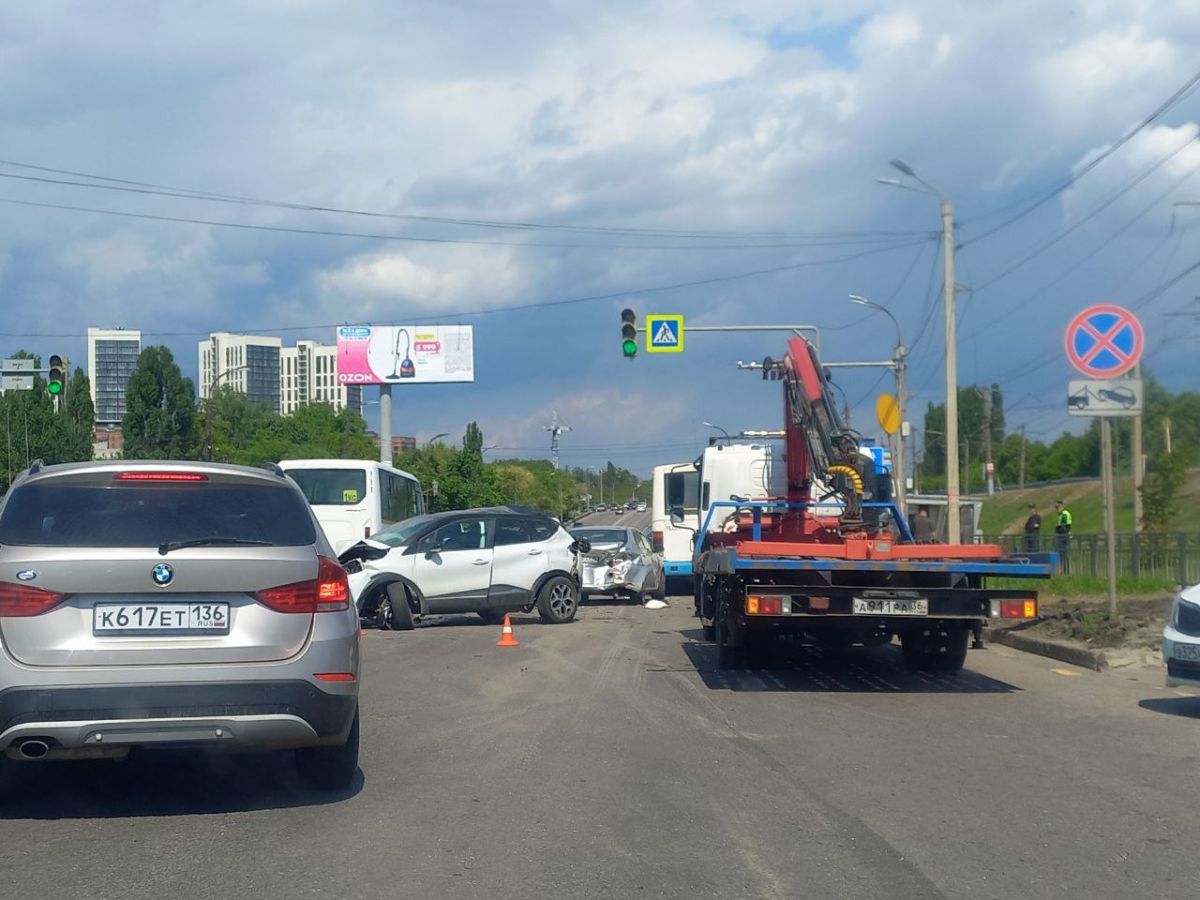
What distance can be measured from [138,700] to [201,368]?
187m

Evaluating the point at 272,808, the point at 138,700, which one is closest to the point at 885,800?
the point at 272,808

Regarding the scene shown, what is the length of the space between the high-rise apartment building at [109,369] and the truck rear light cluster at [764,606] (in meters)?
173

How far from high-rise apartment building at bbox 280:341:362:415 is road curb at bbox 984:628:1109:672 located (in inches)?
6990

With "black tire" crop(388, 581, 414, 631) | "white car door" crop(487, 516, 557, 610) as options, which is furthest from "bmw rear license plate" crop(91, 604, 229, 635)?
"white car door" crop(487, 516, 557, 610)

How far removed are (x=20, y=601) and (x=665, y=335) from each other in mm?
23209

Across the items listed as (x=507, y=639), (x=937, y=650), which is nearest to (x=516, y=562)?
(x=507, y=639)

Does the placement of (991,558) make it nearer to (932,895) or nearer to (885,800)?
(885,800)

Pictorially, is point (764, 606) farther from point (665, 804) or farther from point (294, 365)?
point (294, 365)

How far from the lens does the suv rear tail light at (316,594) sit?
250 inches

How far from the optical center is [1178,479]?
110 feet

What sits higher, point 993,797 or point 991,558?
point 991,558

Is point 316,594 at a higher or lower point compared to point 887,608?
higher

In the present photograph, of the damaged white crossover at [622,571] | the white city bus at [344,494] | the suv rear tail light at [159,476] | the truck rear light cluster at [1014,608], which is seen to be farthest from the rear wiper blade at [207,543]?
the white city bus at [344,494]

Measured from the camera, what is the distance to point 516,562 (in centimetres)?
1842
